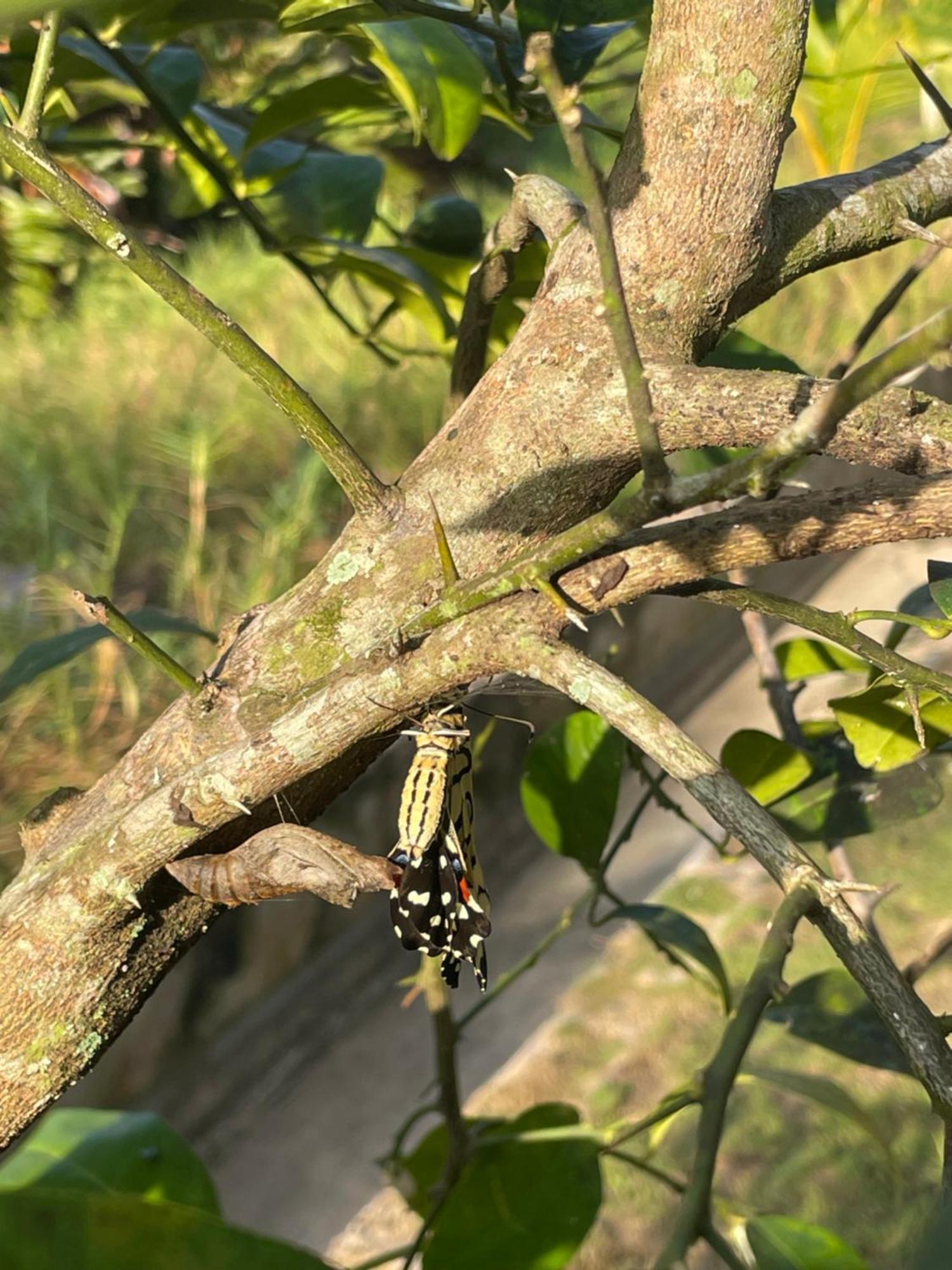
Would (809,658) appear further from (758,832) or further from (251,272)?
(251,272)

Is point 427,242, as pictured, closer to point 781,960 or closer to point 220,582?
point 781,960

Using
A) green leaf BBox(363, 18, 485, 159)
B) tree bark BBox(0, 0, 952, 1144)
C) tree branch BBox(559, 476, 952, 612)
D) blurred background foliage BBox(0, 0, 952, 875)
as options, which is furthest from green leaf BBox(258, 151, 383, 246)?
tree branch BBox(559, 476, 952, 612)

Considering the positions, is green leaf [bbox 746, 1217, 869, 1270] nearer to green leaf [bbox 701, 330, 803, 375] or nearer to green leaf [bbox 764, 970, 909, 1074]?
green leaf [bbox 764, 970, 909, 1074]

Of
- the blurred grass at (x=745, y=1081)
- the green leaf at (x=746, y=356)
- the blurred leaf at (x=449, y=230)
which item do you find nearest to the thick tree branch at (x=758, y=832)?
the green leaf at (x=746, y=356)

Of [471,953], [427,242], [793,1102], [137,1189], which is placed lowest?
[793,1102]

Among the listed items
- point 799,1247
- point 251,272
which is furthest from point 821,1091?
point 251,272

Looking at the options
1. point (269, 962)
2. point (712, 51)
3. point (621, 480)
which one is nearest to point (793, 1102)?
point (269, 962)

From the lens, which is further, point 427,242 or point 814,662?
point 427,242
